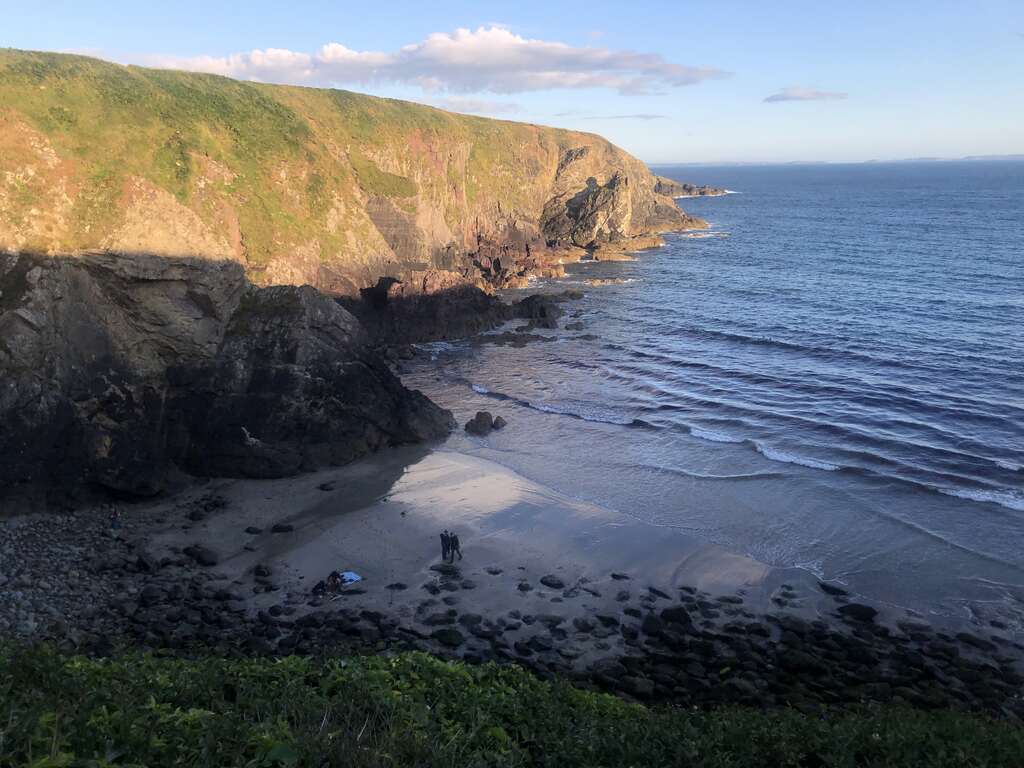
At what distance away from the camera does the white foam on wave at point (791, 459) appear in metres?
28.8

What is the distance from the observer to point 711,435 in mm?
32531

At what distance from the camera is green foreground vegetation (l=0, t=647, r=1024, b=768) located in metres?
7.71

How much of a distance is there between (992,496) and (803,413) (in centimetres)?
967

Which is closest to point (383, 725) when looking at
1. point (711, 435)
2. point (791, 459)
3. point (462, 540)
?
point (462, 540)

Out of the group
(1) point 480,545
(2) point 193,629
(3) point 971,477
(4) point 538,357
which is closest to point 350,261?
(4) point 538,357

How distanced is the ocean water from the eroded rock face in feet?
20.6

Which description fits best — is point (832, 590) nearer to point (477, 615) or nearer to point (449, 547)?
point (477, 615)

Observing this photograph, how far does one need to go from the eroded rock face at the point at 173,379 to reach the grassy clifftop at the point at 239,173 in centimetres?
265

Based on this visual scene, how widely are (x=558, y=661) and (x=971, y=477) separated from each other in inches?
760

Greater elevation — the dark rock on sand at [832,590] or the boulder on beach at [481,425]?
the boulder on beach at [481,425]

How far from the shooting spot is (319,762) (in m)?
7.79

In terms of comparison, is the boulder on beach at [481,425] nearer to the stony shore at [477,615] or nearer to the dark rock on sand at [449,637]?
the stony shore at [477,615]

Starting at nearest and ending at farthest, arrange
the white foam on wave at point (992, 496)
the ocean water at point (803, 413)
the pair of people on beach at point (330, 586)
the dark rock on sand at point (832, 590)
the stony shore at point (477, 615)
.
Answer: the stony shore at point (477, 615), the pair of people on beach at point (330, 586), the dark rock on sand at point (832, 590), the ocean water at point (803, 413), the white foam on wave at point (992, 496)

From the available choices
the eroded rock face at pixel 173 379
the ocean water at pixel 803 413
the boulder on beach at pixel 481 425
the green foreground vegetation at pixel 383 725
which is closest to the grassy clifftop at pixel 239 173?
the eroded rock face at pixel 173 379
